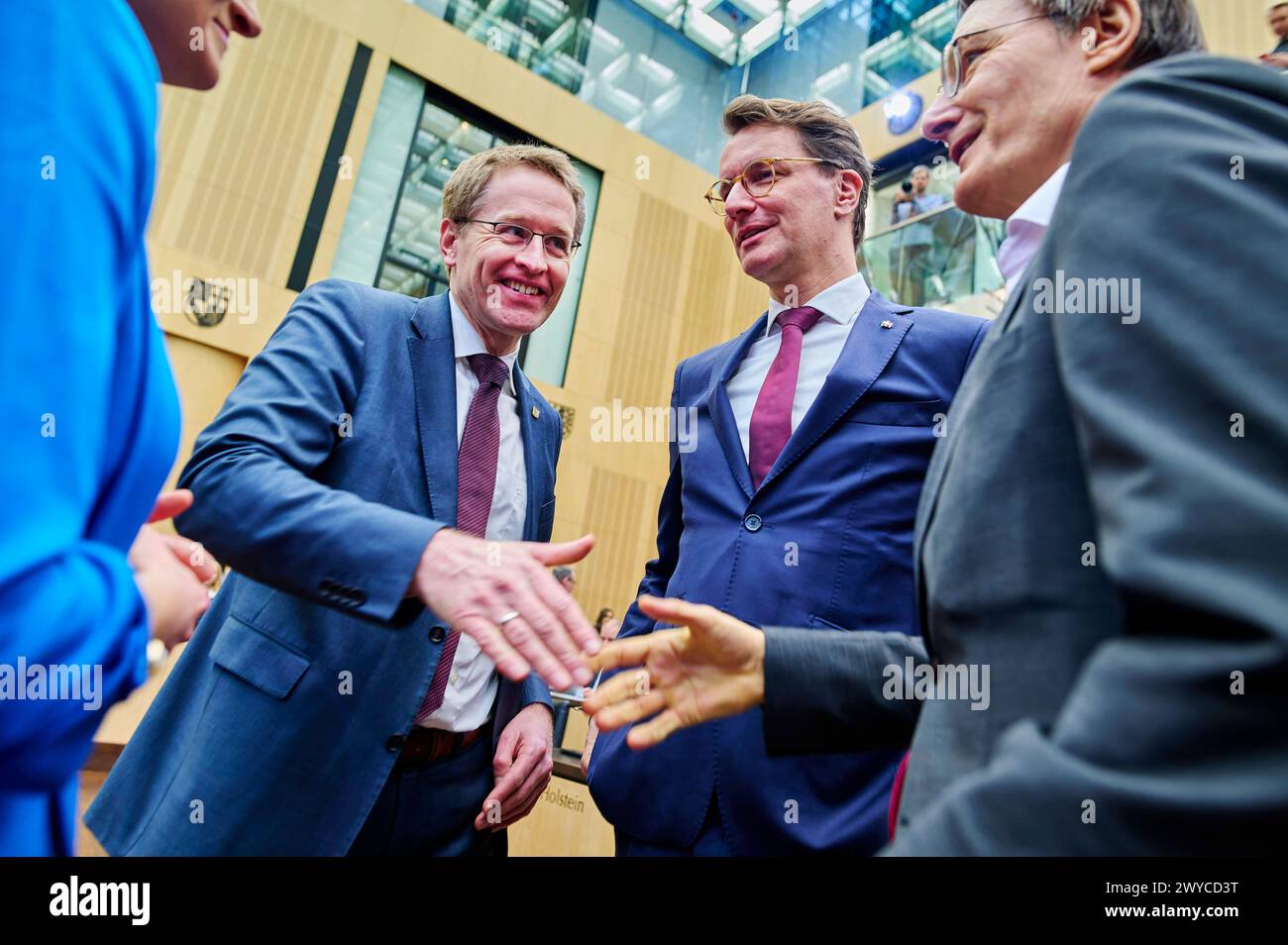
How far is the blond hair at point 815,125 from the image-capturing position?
2297 millimetres

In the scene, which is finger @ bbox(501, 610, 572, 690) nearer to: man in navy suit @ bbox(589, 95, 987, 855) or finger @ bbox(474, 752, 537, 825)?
man in navy suit @ bbox(589, 95, 987, 855)

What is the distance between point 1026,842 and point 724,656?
66cm

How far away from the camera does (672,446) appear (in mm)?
2141

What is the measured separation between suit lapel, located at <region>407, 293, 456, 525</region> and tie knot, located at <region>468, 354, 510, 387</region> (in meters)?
0.09

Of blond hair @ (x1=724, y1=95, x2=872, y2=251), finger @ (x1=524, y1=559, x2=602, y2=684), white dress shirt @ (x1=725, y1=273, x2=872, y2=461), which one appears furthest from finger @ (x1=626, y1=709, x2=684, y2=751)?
blond hair @ (x1=724, y1=95, x2=872, y2=251)

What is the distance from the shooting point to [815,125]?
7.55ft

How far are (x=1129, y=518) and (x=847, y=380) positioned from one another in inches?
47.7

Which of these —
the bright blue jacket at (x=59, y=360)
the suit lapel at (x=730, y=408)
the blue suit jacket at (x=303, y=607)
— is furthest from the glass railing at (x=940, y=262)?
the bright blue jacket at (x=59, y=360)

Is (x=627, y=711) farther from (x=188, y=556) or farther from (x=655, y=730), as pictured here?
(x=188, y=556)

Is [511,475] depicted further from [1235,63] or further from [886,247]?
[886,247]

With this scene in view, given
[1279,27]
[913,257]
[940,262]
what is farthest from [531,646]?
[913,257]

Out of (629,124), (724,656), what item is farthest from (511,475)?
(629,124)
